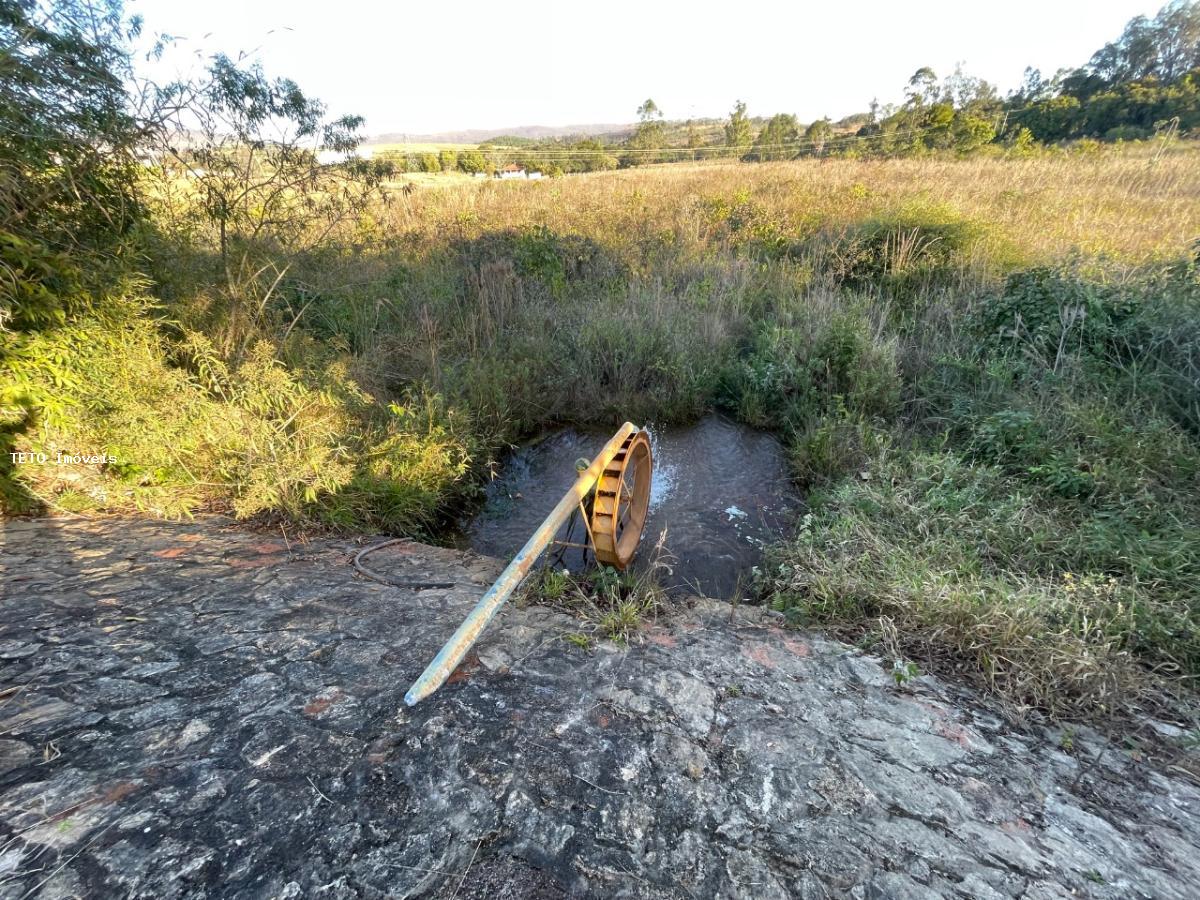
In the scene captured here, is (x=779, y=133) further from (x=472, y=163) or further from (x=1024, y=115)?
(x=472, y=163)

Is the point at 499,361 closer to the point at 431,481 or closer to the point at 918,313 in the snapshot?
the point at 431,481

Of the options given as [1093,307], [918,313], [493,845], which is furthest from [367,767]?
[918,313]

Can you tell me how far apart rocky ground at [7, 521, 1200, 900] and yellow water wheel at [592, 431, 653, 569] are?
780 millimetres

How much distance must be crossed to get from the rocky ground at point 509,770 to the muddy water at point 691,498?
4.61 feet

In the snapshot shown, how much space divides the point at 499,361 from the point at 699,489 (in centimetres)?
275

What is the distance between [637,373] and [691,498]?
2.01m

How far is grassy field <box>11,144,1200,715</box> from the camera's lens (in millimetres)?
2826

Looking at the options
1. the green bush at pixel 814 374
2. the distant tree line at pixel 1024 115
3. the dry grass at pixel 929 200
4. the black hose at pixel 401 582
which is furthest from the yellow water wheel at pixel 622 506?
the distant tree line at pixel 1024 115

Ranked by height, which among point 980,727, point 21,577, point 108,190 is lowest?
point 980,727

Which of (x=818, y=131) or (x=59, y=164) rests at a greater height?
(x=818, y=131)

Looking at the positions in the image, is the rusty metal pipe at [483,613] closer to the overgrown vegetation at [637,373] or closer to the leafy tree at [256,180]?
the overgrown vegetation at [637,373]

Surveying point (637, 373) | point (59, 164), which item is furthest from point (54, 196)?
point (637, 373)

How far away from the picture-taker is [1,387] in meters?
2.94

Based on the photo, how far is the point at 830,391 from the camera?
563 centimetres
